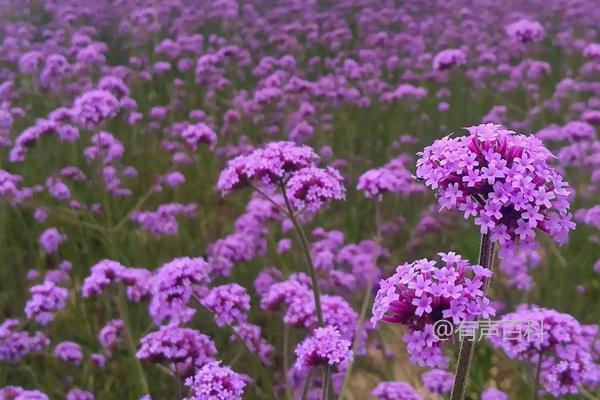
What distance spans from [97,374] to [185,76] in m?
5.03

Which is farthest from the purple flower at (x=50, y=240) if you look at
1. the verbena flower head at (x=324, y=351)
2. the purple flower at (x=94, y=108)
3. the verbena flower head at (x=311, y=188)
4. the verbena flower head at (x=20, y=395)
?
the verbena flower head at (x=324, y=351)

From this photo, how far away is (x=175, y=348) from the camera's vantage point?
90.3 inches

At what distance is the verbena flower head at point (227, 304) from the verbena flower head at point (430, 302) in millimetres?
1214

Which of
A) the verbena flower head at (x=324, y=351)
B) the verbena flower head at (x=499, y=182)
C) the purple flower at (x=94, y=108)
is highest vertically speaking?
the verbena flower head at (x=499, y=182)

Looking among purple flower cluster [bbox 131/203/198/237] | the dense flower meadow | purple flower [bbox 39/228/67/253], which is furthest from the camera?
purple flower cluster [bbox 131/203/198/237]

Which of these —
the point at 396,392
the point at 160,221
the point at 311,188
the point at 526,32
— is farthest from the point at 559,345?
the point at 526,32

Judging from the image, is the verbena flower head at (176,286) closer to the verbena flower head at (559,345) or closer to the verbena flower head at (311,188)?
the verbena flower head at (311,188)

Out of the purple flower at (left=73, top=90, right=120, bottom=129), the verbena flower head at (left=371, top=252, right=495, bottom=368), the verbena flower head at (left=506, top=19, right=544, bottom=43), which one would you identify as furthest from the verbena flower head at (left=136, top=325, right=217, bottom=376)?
the verbena flower head at (left=506, top=19, right=544, bottom=43)

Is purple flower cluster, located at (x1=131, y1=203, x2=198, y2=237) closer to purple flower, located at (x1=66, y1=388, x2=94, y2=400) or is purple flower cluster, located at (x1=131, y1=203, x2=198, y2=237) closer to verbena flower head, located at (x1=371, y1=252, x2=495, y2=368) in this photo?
purple flower, located at (x1=66, y1=388, x2=94, y2=400)

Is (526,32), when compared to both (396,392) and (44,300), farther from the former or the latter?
(44,300)

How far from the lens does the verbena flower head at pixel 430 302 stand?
128 cm

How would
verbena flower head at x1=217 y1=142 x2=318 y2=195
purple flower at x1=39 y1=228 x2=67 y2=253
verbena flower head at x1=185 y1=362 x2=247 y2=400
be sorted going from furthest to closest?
purple flower at x1=39 y1=228 x2=67 y2=253, verbena flower head at x1=217 y1=142 x2=318 y2=195, verbena flower head at x1=185 y1=362 x2=247 y2=400

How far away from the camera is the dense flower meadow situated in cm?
142

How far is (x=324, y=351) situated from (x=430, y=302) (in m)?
0.75
